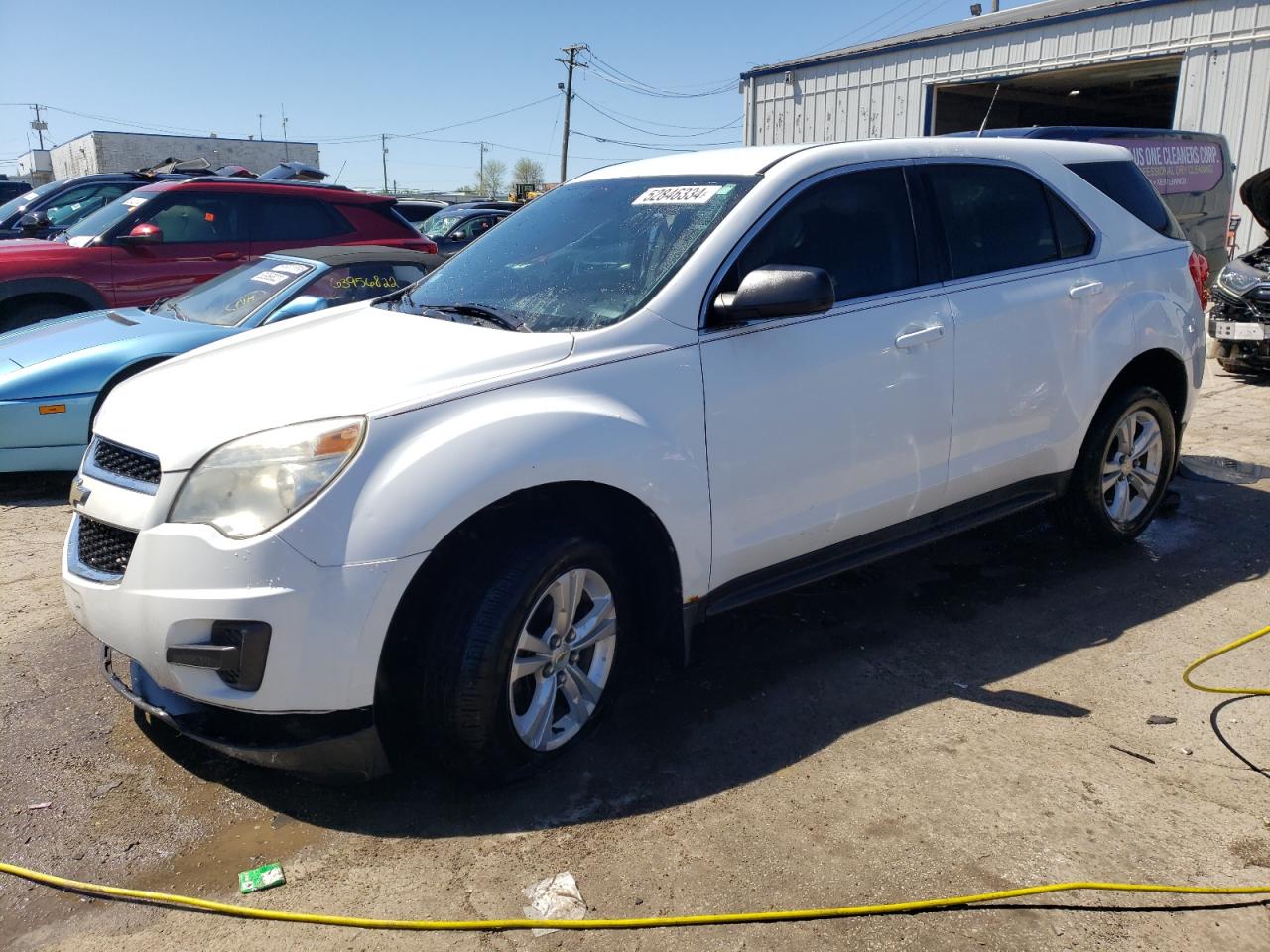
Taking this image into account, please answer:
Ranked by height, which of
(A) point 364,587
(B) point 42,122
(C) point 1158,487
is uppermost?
(B) point 42,122

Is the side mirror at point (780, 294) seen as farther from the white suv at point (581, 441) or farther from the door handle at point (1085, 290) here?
the door handle at point (1085, 290)

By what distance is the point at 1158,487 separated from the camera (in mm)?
4988

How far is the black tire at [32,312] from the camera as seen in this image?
760 cm

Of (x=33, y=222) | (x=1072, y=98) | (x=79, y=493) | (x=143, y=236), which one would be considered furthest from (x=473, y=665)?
(x=1072, y=98)

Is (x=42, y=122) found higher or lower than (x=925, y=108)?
higher

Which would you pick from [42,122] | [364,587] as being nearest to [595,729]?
[364,587]

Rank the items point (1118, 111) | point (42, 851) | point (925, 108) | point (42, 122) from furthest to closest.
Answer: point (42, 122), point (1118, 111), point (925, 108), point (42, 851)

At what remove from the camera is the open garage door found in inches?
672

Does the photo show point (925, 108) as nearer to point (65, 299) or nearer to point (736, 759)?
point (65, 299)

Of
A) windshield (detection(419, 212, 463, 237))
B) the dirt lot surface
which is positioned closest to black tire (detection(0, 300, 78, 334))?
the dirt lot surface

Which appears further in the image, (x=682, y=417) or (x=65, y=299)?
(x=65, y=299)

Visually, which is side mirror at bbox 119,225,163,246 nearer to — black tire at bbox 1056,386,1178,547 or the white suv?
the white suv

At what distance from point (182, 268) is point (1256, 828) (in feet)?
26.4

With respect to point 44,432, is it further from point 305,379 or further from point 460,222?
point 460,222
